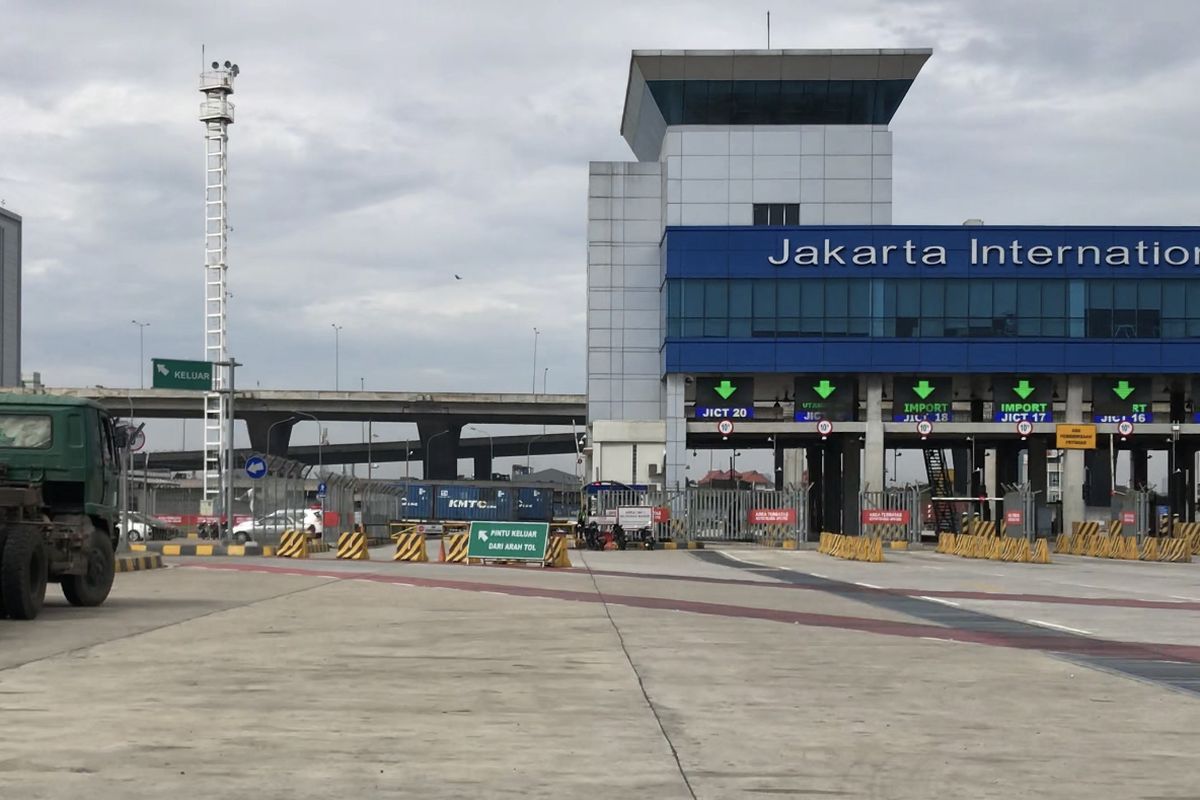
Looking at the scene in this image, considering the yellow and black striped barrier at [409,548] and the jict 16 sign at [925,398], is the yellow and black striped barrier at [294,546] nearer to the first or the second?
the yellow and black striped barrier at [409,548]

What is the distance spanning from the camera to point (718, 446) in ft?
275

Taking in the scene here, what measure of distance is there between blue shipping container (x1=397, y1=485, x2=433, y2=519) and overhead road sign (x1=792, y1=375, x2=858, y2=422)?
24721 millimetres

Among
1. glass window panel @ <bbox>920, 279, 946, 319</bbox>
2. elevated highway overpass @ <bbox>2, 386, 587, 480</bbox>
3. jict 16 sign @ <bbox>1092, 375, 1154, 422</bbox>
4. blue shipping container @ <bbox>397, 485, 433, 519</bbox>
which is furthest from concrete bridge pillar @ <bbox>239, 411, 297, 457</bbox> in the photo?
jict 16 sign @ <bbox>1092, 375, 1154, 422</bbox>

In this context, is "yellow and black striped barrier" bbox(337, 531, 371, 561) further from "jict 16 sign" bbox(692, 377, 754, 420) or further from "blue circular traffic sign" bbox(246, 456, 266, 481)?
"jict 16 sign" bbox(692, 377, 754, 420)

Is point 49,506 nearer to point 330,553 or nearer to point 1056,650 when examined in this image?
point 1056,650

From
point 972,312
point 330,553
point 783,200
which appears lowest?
point 330,553

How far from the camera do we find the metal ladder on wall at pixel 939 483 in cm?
8200

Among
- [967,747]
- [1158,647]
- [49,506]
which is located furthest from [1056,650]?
[49,506]

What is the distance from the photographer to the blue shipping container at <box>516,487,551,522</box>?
89.6 meters

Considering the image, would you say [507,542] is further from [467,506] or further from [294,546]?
[467,506]

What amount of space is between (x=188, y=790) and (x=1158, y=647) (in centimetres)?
1302

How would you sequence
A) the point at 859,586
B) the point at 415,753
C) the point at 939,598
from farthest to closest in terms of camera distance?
the point at 859,586
the point at 939,598
the point at 415,753

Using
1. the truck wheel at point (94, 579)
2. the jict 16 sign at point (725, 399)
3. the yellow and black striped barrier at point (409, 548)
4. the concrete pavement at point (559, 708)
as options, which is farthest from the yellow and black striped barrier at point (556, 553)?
the jict 16 sign at point (725, 399)

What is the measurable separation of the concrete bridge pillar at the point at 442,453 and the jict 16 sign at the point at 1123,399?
221ft
